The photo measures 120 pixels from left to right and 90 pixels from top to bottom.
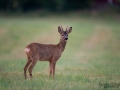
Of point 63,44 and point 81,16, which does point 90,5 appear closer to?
point 81,16

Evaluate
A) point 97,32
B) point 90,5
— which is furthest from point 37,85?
point 90,5

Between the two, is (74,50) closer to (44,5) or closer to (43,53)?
(43,53)

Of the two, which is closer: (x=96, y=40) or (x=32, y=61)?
(x=32, y=61)

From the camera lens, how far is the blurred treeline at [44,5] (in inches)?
2012

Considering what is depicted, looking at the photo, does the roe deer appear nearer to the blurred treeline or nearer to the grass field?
the grass field

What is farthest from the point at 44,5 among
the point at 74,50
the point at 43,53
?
the point at 43,53

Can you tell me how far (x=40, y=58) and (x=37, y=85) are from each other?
230 cm

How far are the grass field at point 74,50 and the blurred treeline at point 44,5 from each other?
3765 mm

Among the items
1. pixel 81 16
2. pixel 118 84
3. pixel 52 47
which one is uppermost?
pixel 81 16

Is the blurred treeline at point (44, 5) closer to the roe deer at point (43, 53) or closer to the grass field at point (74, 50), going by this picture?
the grass field at point (74, 50)

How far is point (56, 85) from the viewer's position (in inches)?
464

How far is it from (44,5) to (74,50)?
22034mm

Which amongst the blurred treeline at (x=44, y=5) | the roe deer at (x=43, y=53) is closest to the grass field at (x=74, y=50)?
the roe deer at (x=43, y=53)

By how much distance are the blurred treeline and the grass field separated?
12.4 ft
